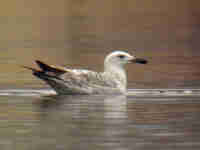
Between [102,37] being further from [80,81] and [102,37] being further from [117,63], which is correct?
[80,81]

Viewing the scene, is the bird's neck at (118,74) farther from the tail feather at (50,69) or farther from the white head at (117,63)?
the tail feather at (50,69)

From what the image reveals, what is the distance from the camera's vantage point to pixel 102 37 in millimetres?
41312

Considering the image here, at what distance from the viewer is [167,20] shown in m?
52.8

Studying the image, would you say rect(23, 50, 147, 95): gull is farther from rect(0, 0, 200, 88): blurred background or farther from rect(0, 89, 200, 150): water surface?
rect(0, 0, 200, 88): blurred background

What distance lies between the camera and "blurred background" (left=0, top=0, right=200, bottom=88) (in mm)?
24516

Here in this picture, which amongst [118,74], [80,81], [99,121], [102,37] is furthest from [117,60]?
[102,37]

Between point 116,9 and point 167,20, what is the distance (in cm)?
870

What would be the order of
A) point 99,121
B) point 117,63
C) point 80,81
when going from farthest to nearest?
1. point 117,63
2. point 80,81
3. point 99,121

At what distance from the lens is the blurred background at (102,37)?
965 inches

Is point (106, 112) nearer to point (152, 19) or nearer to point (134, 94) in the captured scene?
point (134, 94)

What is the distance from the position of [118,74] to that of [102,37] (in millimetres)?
20382

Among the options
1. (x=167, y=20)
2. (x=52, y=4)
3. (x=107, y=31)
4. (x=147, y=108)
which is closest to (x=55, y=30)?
(x=107, y=31)

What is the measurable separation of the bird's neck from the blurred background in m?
0.62

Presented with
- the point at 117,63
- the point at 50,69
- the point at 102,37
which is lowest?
the point at 50,69
